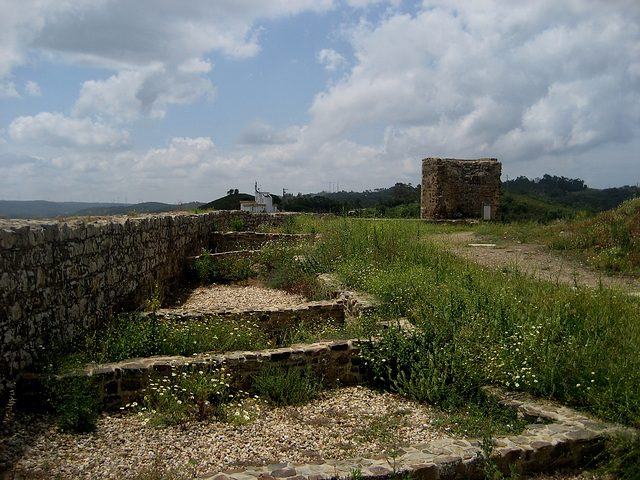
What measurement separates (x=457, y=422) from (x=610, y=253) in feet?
26.3

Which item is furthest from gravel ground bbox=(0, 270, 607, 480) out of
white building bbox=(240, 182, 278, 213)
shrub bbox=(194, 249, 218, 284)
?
white building bbox=(240, 182, 278, 213)

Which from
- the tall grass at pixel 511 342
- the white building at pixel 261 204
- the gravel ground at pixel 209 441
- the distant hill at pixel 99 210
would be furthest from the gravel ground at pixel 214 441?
the white building at pixel 261 204

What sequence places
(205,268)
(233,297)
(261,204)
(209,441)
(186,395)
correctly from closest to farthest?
(209,441) < (186,395) < (233,297) < (205,268) < (261,204)

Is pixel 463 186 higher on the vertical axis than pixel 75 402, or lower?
higher

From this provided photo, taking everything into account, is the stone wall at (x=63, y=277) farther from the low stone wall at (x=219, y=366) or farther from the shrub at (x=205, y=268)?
the shrub at (x=205, y=268)

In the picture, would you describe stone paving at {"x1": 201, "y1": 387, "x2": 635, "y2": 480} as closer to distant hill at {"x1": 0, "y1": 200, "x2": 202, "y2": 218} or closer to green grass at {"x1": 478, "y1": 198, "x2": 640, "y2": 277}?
distant hill at {"x1": 0, "y1": 200, "x2": 202, "y2": 218}

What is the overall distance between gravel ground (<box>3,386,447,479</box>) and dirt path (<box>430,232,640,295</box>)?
4259mm

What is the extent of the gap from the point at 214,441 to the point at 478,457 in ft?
7.21

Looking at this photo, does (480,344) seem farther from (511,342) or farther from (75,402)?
(75,402)

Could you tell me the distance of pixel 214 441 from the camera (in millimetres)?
4273

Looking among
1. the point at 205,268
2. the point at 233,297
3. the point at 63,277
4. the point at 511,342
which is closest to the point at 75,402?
the point at 63,277

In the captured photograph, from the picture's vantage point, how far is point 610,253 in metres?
10.6

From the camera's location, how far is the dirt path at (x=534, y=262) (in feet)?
28.1

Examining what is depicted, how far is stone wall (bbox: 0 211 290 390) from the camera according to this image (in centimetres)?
459
